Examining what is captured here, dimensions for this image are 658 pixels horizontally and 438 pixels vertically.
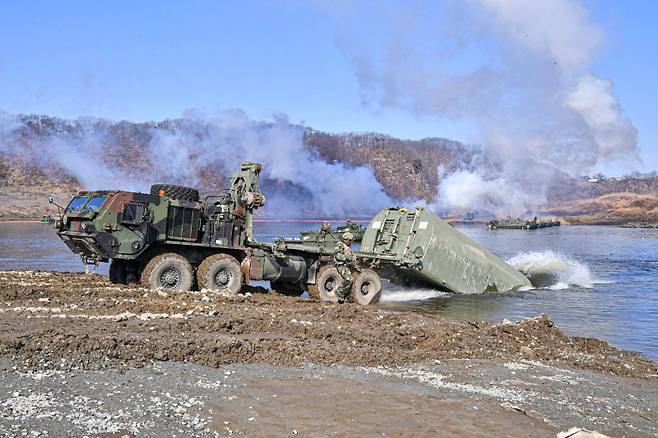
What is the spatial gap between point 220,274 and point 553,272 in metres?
13.0

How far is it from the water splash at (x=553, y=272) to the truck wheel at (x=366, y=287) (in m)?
7.46

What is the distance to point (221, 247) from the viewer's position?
1450cm

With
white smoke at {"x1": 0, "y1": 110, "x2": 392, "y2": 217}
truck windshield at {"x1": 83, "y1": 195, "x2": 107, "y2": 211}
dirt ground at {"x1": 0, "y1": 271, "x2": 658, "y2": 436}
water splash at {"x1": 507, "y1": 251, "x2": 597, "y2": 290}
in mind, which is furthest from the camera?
white smoke at {"x1": 0, "y1": 110, "x2": 392, "y2": 217}

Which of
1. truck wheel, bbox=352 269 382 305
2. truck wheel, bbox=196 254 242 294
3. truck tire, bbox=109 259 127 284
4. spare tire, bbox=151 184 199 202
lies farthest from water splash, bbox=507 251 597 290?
truck tire, bbox=109 259 127 284

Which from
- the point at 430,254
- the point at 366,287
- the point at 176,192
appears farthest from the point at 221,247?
the point at 430,254

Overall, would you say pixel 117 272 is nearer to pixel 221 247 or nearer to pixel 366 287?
pixel 221 247

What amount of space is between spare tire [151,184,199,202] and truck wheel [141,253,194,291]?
125cm

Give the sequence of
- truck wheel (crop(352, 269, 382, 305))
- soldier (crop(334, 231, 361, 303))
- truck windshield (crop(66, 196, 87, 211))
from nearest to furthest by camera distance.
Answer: truck windshield (crop(66, 196, 87, 211))
soldier (crop(334, 231, 361, 303))
truck wheel (crop(352, 269, 382, 305))

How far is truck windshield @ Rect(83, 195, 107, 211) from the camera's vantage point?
13.5m

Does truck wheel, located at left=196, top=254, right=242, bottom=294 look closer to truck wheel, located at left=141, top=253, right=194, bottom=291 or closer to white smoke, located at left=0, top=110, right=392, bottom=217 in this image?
truck wheel, located at left=141, top=253, right=194, bottom=291

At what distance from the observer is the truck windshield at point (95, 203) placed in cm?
1350

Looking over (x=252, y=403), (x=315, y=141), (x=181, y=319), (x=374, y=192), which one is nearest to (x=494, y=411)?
(x=252, y=403)

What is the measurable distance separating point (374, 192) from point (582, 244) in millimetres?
14324

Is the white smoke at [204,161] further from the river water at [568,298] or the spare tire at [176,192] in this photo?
the spare tire at [176,192]
